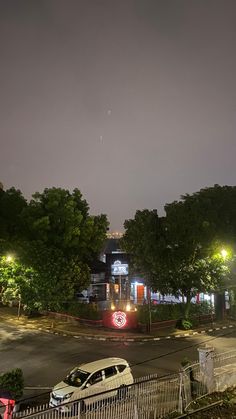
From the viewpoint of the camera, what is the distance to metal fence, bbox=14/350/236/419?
1010 cm

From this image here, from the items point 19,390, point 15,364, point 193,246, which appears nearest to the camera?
point 19,390

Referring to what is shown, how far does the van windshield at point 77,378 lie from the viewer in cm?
1461

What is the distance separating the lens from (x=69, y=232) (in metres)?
34.1

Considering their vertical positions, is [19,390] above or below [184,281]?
below

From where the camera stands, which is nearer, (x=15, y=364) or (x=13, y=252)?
(x=15, y=364)

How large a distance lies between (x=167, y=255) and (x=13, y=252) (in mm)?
13390

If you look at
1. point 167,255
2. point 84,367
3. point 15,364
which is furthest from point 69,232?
point 84,367

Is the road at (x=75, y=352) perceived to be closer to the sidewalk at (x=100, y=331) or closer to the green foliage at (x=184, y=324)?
the sidewalk at (x=100, y=331)

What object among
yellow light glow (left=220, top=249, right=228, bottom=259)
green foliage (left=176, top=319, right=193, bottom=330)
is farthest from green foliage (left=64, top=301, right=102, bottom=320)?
yellow light glow (left=220, top=249, right=228, bottom=259)

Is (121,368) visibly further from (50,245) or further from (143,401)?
(50,245)

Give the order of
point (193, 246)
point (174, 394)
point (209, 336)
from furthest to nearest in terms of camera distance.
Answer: point (193, 246)
point (209, 336)
point (174, 394)

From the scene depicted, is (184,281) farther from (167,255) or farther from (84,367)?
(84,367)

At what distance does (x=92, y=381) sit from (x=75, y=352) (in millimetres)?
9797

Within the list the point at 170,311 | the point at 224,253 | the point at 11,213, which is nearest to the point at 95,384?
the point at 224,253
